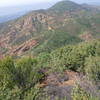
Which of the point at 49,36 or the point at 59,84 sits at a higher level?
the point at 59,84

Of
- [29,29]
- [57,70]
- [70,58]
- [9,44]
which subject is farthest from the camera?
[29,29]

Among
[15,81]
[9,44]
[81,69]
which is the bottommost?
[9,44]

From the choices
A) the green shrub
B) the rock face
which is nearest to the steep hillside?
the rock face

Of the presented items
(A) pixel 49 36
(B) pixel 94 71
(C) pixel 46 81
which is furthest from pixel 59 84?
(A) pixel 49 36

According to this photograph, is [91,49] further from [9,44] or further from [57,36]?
[9,44]

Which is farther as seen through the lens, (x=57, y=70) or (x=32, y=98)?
(x=57, y=70)

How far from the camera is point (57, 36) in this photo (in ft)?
504

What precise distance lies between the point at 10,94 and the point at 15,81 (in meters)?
7.79

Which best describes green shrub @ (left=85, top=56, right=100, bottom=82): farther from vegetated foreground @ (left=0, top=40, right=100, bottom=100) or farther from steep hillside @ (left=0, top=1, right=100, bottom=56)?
steep hillside @ (left=0, top=1, right=100, bottom=56)

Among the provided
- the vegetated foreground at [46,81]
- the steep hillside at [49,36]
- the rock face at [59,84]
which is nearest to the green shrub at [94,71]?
the vegetated foreground at [46,81]

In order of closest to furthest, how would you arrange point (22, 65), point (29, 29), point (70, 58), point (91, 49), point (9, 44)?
point (22, 65)
point (70, 58)
point (91, 49)
point (9, 44)
point (29, 29)

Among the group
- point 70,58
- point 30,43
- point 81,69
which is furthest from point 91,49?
point 30,43

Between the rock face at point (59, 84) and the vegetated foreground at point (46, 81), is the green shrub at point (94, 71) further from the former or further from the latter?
the rock face at point (59, 84)

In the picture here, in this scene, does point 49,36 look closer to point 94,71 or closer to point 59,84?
point 59,84
